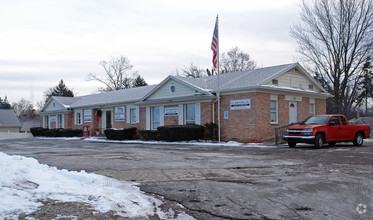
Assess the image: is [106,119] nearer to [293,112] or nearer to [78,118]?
[78,118]

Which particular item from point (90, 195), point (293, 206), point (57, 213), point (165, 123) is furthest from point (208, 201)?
point (165, 123)

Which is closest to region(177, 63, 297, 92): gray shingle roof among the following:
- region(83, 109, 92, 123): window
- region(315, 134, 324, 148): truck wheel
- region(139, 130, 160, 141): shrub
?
region(139, 130, 160, 141): shrub

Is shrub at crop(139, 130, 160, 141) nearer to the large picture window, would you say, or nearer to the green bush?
the green bush

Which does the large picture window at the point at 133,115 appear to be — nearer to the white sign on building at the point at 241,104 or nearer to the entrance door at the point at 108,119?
the entrance door at the point at 108,119

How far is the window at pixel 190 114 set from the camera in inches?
992

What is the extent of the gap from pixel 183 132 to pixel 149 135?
4.29 m

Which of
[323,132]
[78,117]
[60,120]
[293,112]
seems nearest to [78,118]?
[78,117]

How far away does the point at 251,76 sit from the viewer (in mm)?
24516

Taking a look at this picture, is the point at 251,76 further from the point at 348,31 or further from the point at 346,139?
the point at 348,31

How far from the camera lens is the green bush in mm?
22906

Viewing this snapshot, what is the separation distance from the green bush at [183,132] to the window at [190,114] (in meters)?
1.93

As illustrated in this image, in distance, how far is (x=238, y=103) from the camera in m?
22.3

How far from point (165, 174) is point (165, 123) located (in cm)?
1818

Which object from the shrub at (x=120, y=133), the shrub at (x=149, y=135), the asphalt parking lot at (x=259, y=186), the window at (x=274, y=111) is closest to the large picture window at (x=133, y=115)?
the shrub at (x=120, y=133)
